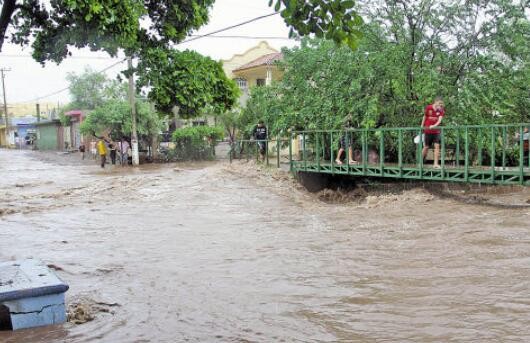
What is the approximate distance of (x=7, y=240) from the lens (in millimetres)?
10695

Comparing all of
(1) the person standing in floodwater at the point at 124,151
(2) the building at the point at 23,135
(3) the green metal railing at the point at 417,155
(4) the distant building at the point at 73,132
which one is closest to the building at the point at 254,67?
(1) the person standing in floodwater at the point at 124,151

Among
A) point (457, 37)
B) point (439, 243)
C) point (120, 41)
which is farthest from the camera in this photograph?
point (457, 37)

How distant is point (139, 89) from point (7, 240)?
7165mm

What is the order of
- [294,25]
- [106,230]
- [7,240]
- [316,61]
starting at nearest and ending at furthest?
[294,25]
[7,240]
[106,230]
[316,61]

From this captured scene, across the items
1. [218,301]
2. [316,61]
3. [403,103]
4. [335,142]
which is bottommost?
[218,301]

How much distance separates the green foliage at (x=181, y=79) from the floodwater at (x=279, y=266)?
86.6 inches

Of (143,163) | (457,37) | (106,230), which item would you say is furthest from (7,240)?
(143,163)

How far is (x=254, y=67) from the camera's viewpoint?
33656 millimetres

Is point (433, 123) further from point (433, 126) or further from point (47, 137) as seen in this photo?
point (47, 137)

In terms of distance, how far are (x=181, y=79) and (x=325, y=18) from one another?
1507 mm

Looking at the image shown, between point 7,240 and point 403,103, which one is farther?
point 403,103

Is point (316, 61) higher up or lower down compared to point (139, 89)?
higher up

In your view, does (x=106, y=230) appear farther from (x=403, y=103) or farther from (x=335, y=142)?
(x=403, y=103)

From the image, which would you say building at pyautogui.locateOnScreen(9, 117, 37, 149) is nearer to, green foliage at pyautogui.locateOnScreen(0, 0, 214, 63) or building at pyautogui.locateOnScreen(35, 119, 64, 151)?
building at pyautogui.locateOnScreen(35, 119, 64, 151)
